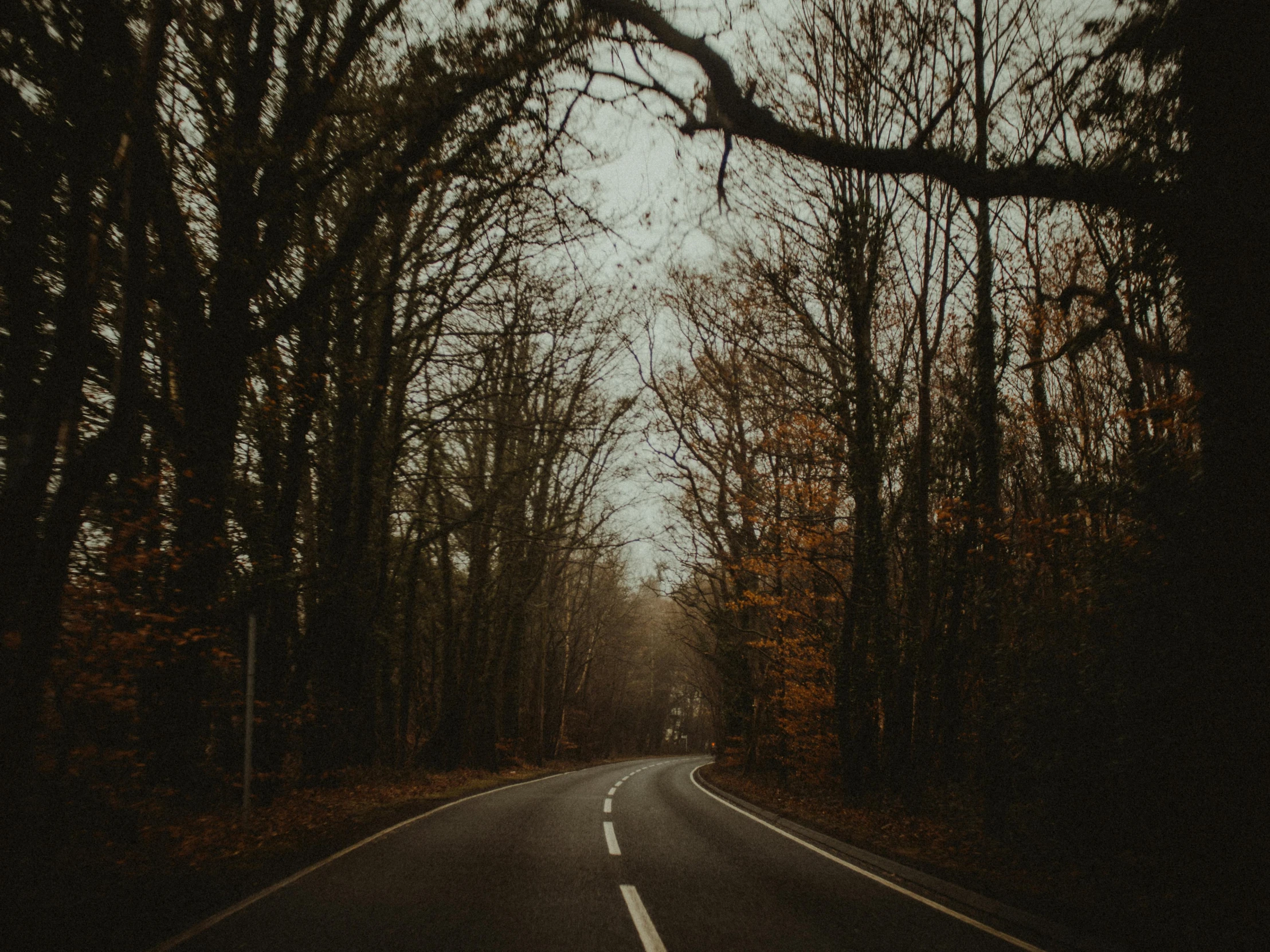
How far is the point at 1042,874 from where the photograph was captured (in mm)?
7055

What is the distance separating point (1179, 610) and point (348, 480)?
1243cm

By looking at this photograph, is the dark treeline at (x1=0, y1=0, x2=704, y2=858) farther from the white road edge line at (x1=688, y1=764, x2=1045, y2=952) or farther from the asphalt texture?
the white road edge line at (x1=688, y1=764, x2=1045, y2=952)

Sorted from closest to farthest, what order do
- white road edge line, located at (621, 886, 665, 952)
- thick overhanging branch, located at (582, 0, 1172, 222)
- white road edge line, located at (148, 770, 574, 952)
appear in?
white road edge line, located at (148, 770, 574, 952) → white road edge line, located at (621, 886, 665, 952) → thick overhanging branch, located at (582, 0, 1172, 222)

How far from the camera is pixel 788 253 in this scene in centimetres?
1300

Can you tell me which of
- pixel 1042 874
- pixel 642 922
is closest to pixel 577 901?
pixel 642 922

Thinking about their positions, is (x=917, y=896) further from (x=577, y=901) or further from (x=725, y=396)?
(x=725, y=396)

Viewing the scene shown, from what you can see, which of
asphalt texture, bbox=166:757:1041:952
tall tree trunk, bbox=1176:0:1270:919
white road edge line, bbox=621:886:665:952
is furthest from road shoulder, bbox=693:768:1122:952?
white road edge line, bbox=621:886:665:952

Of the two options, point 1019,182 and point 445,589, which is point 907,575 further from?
point 445,589

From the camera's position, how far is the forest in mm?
5270

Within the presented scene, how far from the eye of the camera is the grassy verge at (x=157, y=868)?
448 cm

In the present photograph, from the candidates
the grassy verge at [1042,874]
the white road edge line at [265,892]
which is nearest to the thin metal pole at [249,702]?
the white road edge line at [265,892]

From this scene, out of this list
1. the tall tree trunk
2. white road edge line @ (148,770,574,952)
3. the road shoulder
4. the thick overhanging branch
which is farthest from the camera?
the thick overhanging branch

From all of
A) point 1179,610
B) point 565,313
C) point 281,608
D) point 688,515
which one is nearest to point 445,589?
point 688,515

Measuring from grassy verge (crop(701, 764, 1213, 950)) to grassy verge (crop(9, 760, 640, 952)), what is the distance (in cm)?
620
